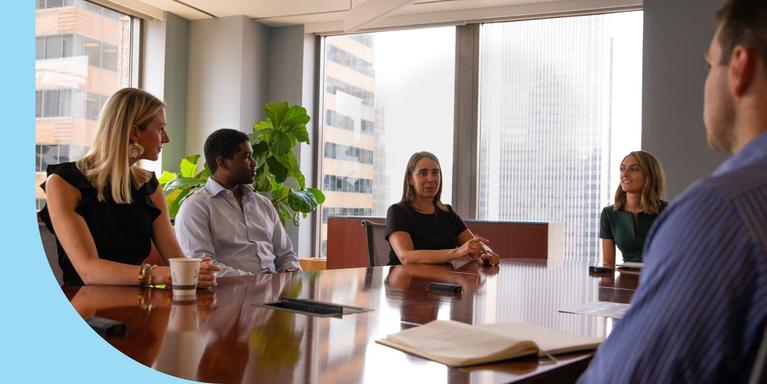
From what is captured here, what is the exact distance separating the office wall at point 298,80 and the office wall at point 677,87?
3.27 m

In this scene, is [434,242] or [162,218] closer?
[162,218]

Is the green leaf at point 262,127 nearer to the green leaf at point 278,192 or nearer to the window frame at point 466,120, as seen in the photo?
the green leaf at point 278,192

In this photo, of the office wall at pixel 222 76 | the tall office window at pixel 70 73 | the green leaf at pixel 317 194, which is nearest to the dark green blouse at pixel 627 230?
the green leaf at pixel 317 194

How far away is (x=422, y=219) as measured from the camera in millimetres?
3781

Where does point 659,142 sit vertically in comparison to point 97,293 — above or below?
above

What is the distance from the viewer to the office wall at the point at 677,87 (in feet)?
18.3

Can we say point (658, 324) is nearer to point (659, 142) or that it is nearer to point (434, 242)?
point (434, 242)

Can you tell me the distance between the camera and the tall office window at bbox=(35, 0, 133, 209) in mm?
5941

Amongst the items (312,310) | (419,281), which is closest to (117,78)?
(419,281)

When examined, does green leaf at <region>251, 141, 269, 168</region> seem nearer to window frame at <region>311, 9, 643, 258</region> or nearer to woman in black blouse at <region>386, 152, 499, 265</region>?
window frame at <region>311, 9, 643, 258</region>

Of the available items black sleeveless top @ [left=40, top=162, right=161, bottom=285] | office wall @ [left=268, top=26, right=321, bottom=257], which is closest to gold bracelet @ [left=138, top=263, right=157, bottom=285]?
black sleeveless top @ [left=40, top=162, right=161, bottom=285]

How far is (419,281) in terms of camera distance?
99.0 inches

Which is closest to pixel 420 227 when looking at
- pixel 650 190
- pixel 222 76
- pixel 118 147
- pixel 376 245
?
pixel 376 245

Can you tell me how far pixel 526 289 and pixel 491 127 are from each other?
14.8 feet
